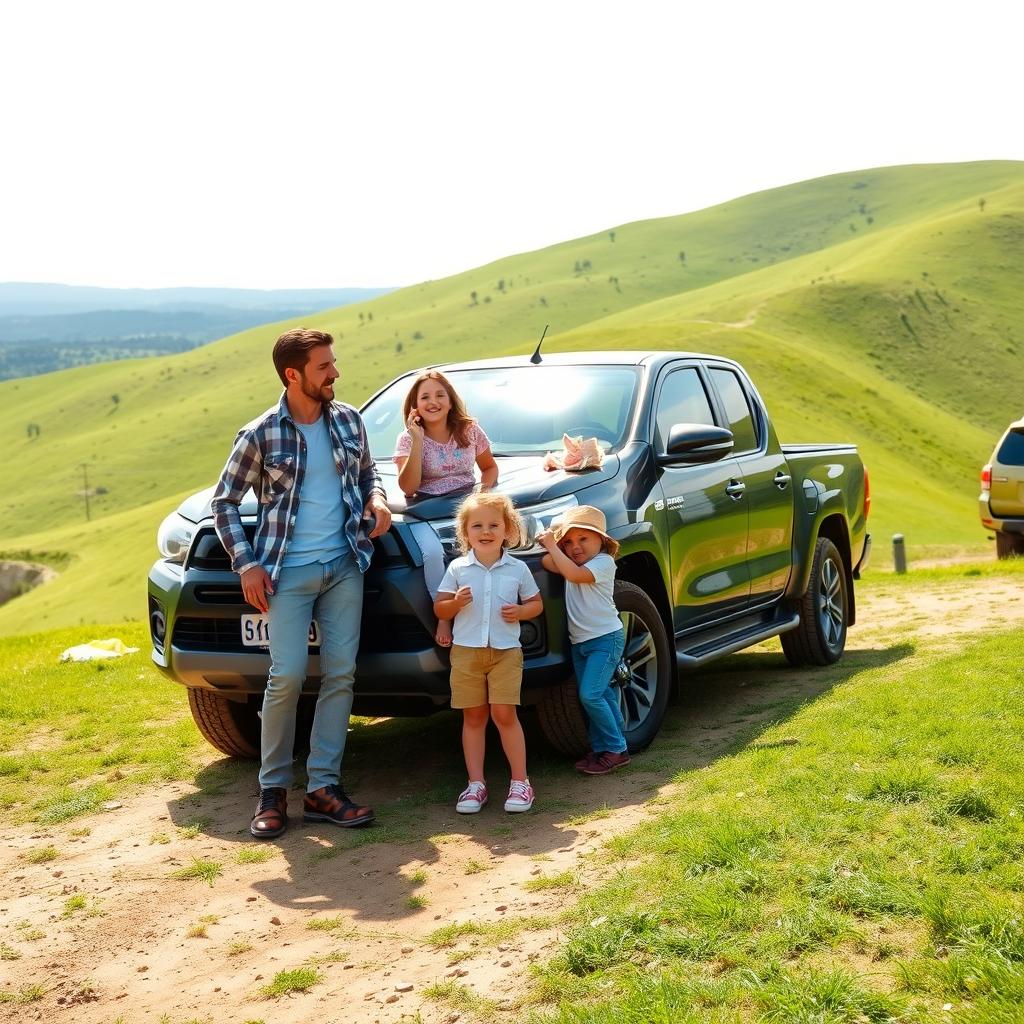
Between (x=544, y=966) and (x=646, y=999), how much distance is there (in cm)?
48

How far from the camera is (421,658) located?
19.6ft

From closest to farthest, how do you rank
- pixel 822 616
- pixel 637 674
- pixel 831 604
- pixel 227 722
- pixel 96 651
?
1. pixel 637 674
2. pixel 227 722
3. pixel 822 616
4. pixel 831 604
5. pixel 96 651

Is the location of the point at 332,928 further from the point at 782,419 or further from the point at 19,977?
the point at 782,419

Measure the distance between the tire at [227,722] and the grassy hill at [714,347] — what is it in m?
24.7

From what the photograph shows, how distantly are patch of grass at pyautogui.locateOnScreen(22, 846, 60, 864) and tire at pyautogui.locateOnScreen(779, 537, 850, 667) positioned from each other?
482 cm

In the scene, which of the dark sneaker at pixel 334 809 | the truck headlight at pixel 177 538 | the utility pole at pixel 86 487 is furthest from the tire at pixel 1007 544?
the utility pole at pixel 86 487

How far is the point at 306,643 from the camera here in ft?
19.3

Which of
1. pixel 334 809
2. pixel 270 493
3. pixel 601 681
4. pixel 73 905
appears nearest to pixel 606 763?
pixel 601 681

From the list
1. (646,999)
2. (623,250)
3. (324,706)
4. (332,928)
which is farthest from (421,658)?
(623,250)

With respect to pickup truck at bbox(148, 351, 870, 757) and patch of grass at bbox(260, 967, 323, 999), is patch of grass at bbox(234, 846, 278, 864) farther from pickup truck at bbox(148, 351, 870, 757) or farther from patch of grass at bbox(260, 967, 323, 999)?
patch of grass at bbox(260, 967, 323, 999)

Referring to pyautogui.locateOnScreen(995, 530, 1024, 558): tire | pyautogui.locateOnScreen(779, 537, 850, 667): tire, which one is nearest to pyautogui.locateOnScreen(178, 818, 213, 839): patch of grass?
pyautogui.locateOnScreen(779, 537, 850, 667): tire

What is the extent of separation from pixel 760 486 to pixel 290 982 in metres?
4.81

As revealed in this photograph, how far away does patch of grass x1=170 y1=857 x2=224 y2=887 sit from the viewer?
17.6 feet

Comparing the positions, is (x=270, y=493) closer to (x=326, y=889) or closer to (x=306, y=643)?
(x=306, y=643)
